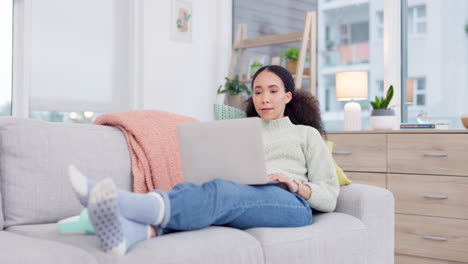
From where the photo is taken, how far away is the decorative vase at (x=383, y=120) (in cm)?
321

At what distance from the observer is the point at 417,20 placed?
3611mm

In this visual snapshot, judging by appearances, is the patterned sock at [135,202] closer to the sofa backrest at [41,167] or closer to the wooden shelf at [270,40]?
the sofa backrest at [41,167]

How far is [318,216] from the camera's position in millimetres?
2012

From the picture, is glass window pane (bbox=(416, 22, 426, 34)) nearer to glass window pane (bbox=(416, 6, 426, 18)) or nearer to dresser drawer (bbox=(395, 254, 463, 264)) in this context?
glass window pane (bbox=(416, 6, 426, 18))

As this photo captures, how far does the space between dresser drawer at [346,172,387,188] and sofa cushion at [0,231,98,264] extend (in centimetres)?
215

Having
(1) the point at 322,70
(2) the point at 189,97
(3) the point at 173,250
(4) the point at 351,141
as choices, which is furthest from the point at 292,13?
(3) the point at 173,250

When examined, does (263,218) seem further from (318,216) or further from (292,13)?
(292,13)

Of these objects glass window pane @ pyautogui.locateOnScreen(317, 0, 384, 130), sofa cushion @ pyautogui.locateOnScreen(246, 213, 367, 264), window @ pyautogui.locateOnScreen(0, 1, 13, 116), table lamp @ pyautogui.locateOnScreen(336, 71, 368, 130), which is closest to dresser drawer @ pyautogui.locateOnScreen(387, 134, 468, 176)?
table lamp @ pyautogui.locateOnScreen(336, 71, 368, 130)

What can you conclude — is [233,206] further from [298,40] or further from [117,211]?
[298,40]

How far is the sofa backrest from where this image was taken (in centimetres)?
171

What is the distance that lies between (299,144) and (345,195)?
0.28m

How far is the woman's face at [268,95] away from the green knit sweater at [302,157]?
44 millimetres

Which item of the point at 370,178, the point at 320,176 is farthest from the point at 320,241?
the point at 370,178

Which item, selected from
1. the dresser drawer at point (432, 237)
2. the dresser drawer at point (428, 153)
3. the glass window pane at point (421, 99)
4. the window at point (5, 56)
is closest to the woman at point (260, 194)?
the dresser drawer at point (428, 153)
